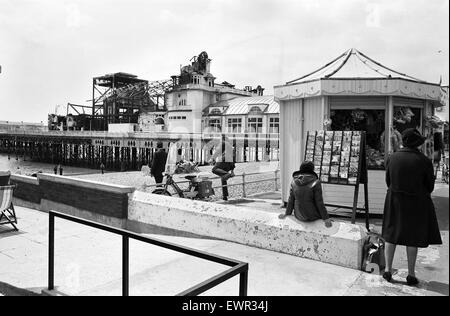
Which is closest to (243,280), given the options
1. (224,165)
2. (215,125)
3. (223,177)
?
(223,177)

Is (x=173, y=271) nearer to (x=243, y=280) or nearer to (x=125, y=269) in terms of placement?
(x=125, y=269)

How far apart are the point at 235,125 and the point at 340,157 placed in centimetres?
4529

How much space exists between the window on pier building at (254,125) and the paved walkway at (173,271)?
42.0 metres

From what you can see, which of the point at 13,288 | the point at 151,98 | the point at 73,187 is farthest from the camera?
the point at 151,98

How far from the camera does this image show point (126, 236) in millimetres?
3164

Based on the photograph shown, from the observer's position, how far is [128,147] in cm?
5481

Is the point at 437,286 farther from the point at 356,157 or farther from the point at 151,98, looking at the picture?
the point at 151,98

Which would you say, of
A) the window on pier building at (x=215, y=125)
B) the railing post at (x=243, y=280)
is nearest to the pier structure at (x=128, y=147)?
the window on pier building at (x=215, y=125)

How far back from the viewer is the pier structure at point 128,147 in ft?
123

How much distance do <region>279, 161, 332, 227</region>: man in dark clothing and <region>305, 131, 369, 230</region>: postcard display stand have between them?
4.17 ft

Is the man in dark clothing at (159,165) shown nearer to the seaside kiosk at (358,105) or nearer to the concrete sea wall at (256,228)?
the concrete sea wall at (256,228)

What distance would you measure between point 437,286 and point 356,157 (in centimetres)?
244

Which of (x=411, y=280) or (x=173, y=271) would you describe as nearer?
(x=411, y=280)
